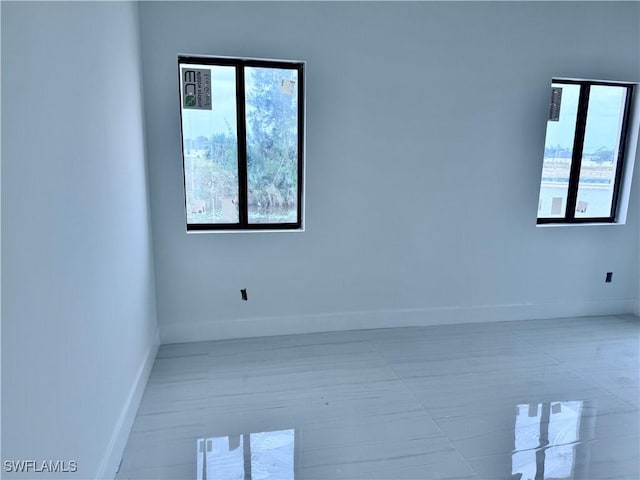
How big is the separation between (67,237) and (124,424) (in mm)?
1163

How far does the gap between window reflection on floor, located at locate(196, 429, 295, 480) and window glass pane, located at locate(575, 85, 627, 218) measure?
3523 millimetres

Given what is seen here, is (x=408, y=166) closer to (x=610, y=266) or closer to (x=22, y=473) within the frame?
(x=610, y=266)

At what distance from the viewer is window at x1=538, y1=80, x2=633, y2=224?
3707 mm

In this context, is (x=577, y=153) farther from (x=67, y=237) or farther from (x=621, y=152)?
(x=67, y=237)

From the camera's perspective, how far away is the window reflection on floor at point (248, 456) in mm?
1888

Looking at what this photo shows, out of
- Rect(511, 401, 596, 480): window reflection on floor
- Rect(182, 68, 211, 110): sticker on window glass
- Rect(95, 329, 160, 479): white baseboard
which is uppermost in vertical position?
Rect(182, 68, 211, 110): sticker on window glass

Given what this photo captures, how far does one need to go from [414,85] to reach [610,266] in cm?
270

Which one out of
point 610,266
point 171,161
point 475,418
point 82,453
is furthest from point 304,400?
point 610,266

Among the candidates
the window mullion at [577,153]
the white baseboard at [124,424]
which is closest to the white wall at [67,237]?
the white baseboard at [124,424]

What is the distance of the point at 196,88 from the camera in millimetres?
3061

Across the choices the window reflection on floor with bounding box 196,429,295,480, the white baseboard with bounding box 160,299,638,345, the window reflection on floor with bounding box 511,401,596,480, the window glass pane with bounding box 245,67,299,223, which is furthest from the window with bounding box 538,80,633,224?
the window reflection on floor with bounding box 196,429,295,480

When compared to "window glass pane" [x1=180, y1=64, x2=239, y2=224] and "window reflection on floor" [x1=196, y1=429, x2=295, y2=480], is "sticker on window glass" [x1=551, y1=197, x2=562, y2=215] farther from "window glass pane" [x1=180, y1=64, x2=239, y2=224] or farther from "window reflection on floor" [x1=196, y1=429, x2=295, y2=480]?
"window reflection on floor" [x1=196, y1=429, x2=295, y2=480]

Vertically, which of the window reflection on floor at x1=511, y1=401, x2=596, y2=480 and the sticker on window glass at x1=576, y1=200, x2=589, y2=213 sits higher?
the sticker on window glass at x1=576, y1=200, x2=589, y2=213

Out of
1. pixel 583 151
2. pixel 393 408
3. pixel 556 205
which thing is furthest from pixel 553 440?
pixel 583 151
